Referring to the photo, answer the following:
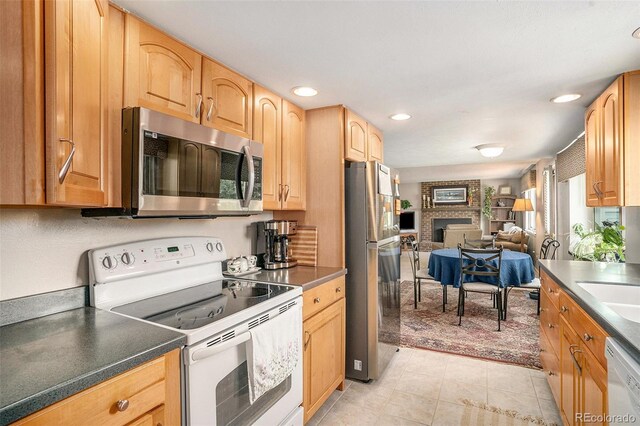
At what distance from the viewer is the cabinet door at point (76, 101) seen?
1.01 m

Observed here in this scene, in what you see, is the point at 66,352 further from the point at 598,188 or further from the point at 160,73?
the point at 598,188

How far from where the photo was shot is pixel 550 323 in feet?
7.31

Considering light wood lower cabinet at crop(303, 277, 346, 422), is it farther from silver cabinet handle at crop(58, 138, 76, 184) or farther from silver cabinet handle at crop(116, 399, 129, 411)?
silver cabinet handle at crop(58, 138, 76, 184)

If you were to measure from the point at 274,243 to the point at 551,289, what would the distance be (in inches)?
74.1

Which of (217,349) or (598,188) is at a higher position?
(598,188)

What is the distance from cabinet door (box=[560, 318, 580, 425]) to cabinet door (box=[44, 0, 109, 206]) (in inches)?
86.0

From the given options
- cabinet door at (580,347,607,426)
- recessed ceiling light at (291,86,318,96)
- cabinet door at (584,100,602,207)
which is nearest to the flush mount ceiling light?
cabinet door at (584,100,602,207)

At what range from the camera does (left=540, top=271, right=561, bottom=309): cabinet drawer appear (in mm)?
2058

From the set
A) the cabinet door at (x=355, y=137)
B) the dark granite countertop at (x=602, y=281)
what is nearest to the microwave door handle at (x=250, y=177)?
the cabinet door at (x=355, y=137)

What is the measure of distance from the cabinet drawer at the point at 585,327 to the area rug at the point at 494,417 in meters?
0.72

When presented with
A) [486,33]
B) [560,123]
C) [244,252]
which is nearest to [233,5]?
[486,33]

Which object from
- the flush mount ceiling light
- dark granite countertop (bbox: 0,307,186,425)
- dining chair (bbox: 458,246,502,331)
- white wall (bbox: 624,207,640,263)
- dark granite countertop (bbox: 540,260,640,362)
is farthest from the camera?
the flush mount ceiling light

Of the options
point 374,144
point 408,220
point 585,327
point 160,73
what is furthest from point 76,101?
point 408,220

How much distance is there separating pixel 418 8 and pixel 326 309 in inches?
65.9
